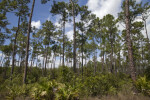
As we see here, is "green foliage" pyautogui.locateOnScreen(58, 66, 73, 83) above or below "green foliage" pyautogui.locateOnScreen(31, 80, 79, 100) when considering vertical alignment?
above

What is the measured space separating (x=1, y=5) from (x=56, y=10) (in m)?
6.96

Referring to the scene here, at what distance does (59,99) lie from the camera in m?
4.62

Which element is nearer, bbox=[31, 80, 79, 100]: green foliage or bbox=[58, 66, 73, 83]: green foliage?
bbox=[31, 80, 79, 100]: green foliage

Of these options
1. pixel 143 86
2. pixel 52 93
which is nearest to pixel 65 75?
pixel 52 93

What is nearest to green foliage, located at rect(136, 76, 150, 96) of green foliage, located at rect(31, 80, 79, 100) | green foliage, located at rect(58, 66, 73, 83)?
green foliage, located at rect(31, 80, 79, 100)

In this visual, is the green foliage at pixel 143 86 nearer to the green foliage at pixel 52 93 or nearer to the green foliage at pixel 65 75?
the green foliage at pixel 52 93

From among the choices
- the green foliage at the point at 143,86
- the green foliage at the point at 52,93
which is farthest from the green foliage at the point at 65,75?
the green foliage at the point at 143,86

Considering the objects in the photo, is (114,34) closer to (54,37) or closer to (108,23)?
(108,23)

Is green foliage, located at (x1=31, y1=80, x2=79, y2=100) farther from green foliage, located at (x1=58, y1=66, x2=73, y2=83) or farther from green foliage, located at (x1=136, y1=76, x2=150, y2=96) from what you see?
green foliage, located at (x1=136, y1=76, x2=150, y2=96)

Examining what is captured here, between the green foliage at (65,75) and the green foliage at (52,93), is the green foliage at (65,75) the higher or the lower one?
the higher one

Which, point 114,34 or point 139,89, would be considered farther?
point 114,34

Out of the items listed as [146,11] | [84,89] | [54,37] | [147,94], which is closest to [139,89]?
[147,94]

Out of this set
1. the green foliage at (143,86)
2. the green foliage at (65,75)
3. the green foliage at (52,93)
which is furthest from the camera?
the green foliage at (65,75)

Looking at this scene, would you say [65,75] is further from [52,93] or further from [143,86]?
[143,86]
